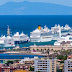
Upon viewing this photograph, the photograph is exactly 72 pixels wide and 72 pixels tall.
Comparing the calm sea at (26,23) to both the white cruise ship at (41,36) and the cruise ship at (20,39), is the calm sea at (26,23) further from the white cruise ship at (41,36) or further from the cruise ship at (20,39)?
the white cruise ship at (41,36)

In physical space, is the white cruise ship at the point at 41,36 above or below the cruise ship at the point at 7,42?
above

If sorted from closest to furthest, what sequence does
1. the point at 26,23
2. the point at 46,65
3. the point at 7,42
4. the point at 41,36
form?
the point at 46,65
the point at 7,42
the point at 41,36
the point at 26,23

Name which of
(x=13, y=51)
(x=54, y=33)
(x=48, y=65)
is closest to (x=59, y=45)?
(x=13, y=51)

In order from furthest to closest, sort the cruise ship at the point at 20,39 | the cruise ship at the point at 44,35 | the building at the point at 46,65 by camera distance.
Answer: the cruise ship at the point at 44,35 → the cruise ship at the point at 20,39 → the building at the point at 46,65

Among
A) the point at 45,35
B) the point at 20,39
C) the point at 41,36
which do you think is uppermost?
the point at 45,35

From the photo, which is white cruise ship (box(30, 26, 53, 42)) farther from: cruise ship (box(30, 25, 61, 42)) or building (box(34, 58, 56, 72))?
building (box(34, 58, 56, 72))

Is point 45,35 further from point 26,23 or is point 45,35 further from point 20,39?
point 26,23

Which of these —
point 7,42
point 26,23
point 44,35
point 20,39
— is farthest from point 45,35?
point 26,23

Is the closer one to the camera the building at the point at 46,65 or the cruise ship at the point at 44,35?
the building at the point at 46,65

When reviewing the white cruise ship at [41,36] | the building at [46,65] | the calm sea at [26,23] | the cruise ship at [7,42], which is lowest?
the building at [46,65]

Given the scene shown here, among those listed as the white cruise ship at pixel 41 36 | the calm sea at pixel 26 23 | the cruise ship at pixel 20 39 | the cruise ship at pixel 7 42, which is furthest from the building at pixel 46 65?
the white cruise ship at pixel 41 36

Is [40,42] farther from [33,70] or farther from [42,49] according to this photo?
[33,70]
